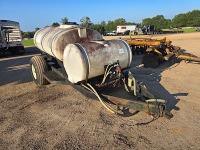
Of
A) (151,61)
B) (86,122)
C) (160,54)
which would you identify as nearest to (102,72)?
(86,122)

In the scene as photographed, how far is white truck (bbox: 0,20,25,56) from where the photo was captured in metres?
16.9

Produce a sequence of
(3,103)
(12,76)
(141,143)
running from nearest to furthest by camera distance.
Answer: (141,143) < (3,103) < (12,76)

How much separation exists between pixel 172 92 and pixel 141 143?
9.49 ft

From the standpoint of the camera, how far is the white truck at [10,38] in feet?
55.5

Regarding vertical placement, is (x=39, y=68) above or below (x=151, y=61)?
above

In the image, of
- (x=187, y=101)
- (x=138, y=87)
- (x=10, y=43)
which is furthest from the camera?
(x=10, y=43)

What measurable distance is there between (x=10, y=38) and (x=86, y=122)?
1449 cm

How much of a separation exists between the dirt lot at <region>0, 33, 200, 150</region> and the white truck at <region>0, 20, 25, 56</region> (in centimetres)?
1040

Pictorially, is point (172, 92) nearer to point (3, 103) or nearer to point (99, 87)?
point (99, 87)

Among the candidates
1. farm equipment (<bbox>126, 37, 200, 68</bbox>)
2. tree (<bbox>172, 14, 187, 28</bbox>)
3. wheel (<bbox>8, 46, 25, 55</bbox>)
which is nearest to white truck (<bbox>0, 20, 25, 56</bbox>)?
wheel (<bbox>8, 46, 25, 55</bbox>)

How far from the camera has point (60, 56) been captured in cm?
675

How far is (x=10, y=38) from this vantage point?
691 inches

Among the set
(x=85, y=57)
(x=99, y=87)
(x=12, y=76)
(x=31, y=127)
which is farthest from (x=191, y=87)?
(x=12, y=76)

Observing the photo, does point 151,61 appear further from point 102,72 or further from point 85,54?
point 85,54
